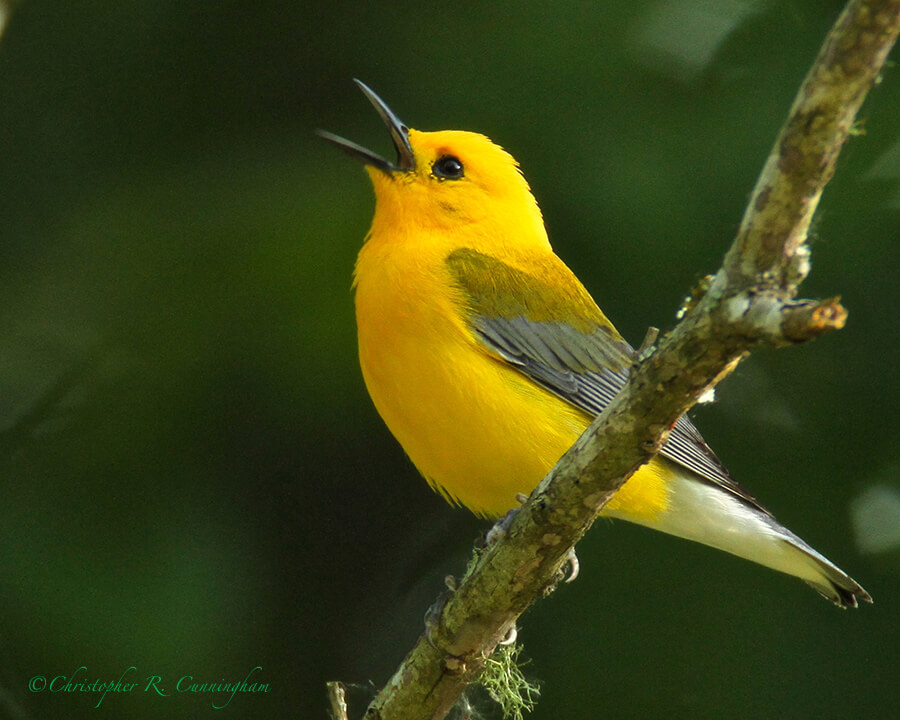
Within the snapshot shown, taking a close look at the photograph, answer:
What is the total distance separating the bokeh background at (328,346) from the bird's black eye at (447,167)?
1.21 ft

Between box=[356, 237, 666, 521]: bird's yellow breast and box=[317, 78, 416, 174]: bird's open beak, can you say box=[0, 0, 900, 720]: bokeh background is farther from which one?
box=[356, 237, 666, 521]: bird's yellow breast

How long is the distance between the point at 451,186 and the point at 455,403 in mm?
1306

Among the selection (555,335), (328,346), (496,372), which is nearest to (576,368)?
(555,335)

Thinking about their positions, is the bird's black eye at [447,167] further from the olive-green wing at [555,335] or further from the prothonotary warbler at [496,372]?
the olive-green wing at [555,335]

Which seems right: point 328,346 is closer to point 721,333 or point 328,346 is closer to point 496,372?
point 496,372

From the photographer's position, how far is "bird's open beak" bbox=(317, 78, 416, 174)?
15.6 ft

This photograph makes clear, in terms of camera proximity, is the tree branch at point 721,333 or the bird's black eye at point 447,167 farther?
the bird's black eye at point 447,167

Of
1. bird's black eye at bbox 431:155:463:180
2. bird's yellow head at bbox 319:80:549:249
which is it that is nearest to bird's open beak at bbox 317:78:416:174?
bird's yellow head at bbox 319:80:549:249

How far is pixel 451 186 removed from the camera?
494 cm

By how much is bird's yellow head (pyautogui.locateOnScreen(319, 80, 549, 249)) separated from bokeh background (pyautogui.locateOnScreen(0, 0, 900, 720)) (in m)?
0.22

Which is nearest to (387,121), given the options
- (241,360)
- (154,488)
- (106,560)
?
(241,360)

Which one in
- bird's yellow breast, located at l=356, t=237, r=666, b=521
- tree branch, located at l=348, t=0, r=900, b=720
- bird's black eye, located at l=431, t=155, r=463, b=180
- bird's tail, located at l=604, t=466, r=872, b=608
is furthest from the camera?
bird's black eye, located at l=431, t=155, r=463, b=180

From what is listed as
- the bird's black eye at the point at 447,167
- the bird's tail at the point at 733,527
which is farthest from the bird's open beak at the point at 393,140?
the bird's tail at the point at 733,527

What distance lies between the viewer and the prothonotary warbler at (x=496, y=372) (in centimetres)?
412
